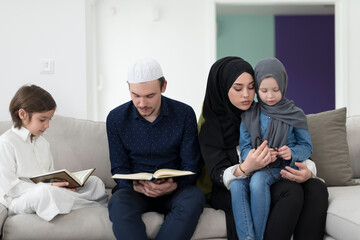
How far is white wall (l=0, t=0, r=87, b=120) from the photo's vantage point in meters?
3.19

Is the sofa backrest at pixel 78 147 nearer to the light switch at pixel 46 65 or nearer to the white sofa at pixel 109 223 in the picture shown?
the white sofa at pixel 109 223

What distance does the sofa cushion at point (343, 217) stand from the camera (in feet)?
5.69

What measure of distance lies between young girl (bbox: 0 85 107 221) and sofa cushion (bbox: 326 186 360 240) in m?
1.10

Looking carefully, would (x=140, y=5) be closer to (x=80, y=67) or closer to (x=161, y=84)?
(x=80, y=67)

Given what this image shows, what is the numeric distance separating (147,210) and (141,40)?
325cm

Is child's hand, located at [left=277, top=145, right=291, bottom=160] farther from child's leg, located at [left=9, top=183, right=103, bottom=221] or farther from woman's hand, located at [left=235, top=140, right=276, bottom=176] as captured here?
child's leg, located at [left=9, top=183, right=103, bottom=221]

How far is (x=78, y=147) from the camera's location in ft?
8.40

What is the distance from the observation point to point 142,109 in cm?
205

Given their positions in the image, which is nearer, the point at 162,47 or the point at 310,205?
the point at 310,205

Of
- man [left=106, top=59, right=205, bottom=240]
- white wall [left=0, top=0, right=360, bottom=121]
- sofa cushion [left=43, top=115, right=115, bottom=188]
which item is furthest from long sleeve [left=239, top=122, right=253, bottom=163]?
white wall [left=0, top=0, right=360, bottom=121]

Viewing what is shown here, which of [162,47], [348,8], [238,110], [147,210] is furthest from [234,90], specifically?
[348,8]

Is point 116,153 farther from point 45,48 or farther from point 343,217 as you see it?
point 45,48

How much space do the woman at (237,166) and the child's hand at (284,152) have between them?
53 millimetres

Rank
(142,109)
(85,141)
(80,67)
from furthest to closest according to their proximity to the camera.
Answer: (80,67), (85,141), (142,109)
